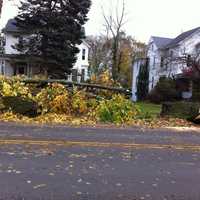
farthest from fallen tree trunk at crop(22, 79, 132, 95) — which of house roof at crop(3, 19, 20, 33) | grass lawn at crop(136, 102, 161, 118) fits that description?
house roof at crop(3, 19, 20, 33)

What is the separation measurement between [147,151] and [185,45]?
142 feet

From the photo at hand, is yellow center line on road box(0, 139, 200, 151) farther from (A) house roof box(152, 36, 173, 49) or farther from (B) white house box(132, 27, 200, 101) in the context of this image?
(A) house roof box(152, 36, 173, 49)

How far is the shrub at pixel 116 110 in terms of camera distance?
17500mm

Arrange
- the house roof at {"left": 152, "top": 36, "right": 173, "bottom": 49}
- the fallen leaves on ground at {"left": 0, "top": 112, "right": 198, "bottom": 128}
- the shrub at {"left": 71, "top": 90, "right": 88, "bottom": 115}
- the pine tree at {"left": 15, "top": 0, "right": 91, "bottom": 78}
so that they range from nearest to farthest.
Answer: the fallen leaves on ground at {"left": 0, "top": 112, "right": 198, "bottom": 128}, the shrub at {"left": 71, "top": 90, "right": 88, "bottom": 115}, the pine tree at {"left": 15, "top": 0, "right": 91, "bottom": 78}, the house roof at {"left": 152, "top": 36, "right": 173, "bottom": 49}

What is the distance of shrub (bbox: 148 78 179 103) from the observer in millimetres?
48406

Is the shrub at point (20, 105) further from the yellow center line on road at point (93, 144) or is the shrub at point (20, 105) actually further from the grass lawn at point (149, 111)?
the yellow center line on road at point (93, 144)

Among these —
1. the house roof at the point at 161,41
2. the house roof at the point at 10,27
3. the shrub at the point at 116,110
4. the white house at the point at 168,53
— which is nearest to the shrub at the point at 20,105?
the shrub at the point at 116,110

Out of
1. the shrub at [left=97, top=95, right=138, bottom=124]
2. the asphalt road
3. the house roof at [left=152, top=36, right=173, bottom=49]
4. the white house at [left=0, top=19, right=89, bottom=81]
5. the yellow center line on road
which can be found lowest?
the asphalt road

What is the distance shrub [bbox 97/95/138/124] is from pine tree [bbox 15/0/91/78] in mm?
27814

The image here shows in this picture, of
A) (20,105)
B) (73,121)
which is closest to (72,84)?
(20,105)

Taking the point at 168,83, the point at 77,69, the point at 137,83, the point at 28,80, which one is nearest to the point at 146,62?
the point at 137,83

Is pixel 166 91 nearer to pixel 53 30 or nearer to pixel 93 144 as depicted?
pixel 53 30

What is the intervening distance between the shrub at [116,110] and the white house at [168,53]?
92.0 feet

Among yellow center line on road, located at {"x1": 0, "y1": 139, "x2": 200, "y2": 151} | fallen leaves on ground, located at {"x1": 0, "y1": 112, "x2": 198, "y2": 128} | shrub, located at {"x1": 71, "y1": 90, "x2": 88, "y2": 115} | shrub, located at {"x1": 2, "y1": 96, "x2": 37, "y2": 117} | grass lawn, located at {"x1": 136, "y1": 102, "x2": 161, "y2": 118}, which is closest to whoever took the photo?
yellow center line on road, located at {"x1": 0, "y1": 139, "x2": 200, "y2": 151}
